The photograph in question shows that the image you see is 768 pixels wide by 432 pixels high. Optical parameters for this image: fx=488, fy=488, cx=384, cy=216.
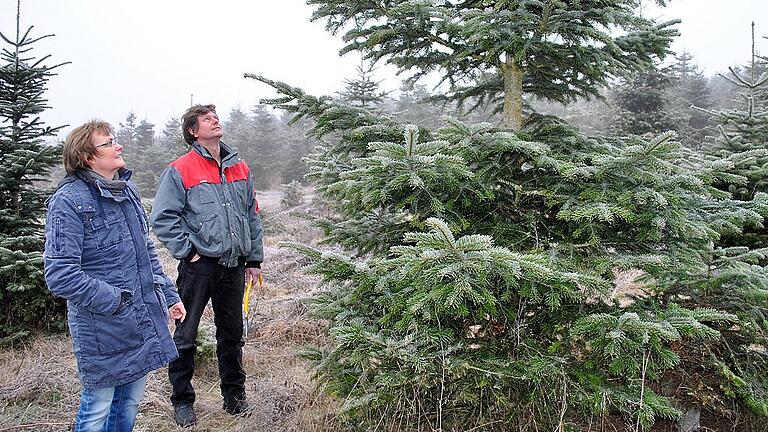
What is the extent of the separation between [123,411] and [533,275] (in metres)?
2.39

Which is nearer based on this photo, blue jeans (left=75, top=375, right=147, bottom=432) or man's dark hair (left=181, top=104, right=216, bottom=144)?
blue jeans (left=75, top=375, right=147, bottom=432)

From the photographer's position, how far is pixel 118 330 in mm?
2590

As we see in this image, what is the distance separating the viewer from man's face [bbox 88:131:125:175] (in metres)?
2.62

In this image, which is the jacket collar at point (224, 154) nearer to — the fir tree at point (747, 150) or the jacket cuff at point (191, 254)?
the jacket cuff at point (191, 254)

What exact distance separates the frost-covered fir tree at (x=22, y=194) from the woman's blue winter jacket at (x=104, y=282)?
291 centimetres

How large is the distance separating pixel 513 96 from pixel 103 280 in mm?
2978

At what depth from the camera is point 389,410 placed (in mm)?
2969

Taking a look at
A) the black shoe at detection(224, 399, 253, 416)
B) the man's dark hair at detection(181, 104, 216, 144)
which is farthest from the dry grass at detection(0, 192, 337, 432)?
the man's dark hair at detection(181, 104, 216, 144)

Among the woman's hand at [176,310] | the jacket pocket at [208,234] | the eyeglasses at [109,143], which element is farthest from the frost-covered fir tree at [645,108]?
the eyeglasses at [109,143]

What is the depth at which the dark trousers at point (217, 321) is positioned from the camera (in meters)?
3.57

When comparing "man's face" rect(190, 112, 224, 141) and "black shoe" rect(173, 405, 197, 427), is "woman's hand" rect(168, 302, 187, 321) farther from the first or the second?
"man's face" rect(190, 112, 224, 141)

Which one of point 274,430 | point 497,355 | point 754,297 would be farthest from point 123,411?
point 754,297

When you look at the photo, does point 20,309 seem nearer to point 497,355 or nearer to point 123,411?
point 123,411

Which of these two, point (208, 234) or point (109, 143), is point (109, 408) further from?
point (109, 143)
